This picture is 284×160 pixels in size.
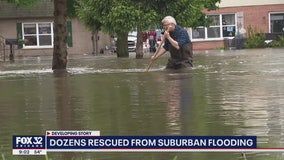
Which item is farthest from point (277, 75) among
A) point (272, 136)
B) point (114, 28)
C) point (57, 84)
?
point (114, 28)

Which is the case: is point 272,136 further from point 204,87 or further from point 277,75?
point 277,75

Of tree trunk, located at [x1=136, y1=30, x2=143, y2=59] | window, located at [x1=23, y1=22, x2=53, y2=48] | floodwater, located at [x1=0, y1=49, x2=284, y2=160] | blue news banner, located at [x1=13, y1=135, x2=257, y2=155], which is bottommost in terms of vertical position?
floodwater, located at [x1=0, y1=49, x2=284, y2=160]

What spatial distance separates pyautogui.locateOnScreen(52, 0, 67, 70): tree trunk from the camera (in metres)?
19.9

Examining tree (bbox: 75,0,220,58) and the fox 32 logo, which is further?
tree (bbox: 75,0,220,58)

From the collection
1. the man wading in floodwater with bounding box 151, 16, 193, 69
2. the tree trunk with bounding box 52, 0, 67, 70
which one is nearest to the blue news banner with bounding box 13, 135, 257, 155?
the man wading in floodwater with bounding box 151, 16, 193, 69

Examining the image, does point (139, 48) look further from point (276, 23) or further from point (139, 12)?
point (276, 23)

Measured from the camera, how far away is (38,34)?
5388 centimetres

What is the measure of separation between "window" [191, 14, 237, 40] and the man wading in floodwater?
40.4 m

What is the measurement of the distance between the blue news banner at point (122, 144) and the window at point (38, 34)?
49.0 metres

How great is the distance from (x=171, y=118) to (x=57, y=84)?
20.9 feet

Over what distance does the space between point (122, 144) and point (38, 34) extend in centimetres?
4969

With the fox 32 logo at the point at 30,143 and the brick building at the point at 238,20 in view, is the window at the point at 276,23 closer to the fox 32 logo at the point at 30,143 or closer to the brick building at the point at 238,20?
the brick building at the point at 238,20

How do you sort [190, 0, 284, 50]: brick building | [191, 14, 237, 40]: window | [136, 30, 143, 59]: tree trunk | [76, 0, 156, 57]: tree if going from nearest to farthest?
[76, 0, 156, 57]: tree, [136, 30, 143, 59]: tree trunk, [190, 0, 284, 50]: brick building, [191, 14, 237, 40]: window

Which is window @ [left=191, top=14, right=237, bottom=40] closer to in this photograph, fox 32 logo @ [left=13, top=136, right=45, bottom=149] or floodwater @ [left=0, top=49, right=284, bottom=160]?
floodwater @ [left=0, top=49, right=284, bottom=160]
